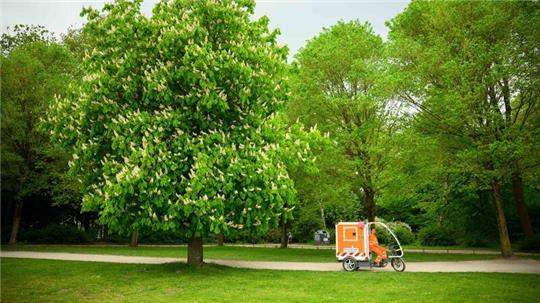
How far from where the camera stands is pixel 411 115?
30.0 meters

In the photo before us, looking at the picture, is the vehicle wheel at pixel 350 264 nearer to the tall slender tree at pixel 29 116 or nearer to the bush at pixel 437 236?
the bush at pixel 437 236

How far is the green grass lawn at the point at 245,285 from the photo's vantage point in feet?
43.4

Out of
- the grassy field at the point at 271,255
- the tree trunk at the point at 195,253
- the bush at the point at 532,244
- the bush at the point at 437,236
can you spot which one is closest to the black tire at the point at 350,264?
the grassy field at the point at 271,255

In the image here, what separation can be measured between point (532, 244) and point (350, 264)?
18.2m

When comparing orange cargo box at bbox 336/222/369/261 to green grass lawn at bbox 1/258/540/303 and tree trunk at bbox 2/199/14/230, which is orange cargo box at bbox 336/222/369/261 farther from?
tree trunk at bbox 2/199/14/230

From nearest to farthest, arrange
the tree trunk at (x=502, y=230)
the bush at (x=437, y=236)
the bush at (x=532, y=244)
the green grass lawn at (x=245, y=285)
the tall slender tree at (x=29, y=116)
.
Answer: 1. the green grass lawn at (x=245, y=285)
2. the tree trunk at (x=502, y=230)
3. the bush at (x=532, y=244)
4. the tall slender tree at (x=29, y=116)
5. the bush at (x=437, y=236)

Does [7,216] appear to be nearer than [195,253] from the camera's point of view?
No

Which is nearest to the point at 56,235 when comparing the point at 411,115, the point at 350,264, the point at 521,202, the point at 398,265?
the point at 350,264

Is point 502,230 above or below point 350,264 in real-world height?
above

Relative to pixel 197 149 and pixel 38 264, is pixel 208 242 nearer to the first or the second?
pixel 38 264

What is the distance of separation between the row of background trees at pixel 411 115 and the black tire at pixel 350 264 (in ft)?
14.7

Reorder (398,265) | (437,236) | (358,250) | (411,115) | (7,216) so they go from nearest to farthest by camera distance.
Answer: (398,265)
(358,250)
(411,115)
(437,236)
(7,216)

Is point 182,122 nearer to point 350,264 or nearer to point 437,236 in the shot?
point 350,264

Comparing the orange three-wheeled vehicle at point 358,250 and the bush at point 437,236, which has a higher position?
the bush at point 437,236
